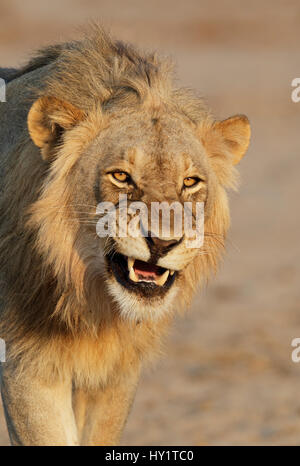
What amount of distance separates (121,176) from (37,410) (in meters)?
1.40

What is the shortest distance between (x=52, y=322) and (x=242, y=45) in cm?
2233

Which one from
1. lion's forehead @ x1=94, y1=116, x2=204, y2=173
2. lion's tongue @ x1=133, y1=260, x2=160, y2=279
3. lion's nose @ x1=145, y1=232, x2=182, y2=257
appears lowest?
lion's tongue @ x1=133, y1=260, x2=160, y2=279

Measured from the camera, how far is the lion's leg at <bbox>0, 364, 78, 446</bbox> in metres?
6.25

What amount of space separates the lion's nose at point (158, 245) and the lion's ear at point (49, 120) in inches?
33.1

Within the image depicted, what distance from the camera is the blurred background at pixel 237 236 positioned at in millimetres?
10305

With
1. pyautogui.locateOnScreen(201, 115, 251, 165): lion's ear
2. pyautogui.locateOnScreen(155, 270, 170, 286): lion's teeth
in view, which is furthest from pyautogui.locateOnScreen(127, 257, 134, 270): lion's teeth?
pyautogui.locateOnScreen(201, 115, 251, 165): lion's ear

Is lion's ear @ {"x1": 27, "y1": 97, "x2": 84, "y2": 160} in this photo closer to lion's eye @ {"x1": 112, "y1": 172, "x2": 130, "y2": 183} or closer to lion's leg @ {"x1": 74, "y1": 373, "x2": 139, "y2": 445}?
lion's eye @ {"x1": 112, "y1": 172, "x2": 130, "y2": 183}

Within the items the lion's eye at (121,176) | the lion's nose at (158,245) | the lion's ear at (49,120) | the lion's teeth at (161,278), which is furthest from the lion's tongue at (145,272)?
the lion's ear at (49,120)

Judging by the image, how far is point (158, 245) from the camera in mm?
5418

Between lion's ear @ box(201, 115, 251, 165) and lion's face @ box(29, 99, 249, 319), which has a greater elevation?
lion's ear @ box(201, 115, 251, 165)

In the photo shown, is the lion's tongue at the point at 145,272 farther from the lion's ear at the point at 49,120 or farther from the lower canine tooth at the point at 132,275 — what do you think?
the lion's ear at the point at 49,120

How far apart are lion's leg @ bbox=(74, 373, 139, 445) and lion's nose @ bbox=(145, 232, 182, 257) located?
153 cm

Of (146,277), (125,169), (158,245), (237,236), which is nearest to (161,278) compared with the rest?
(146,277)

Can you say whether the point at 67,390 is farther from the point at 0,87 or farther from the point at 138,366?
the point at 0,87
